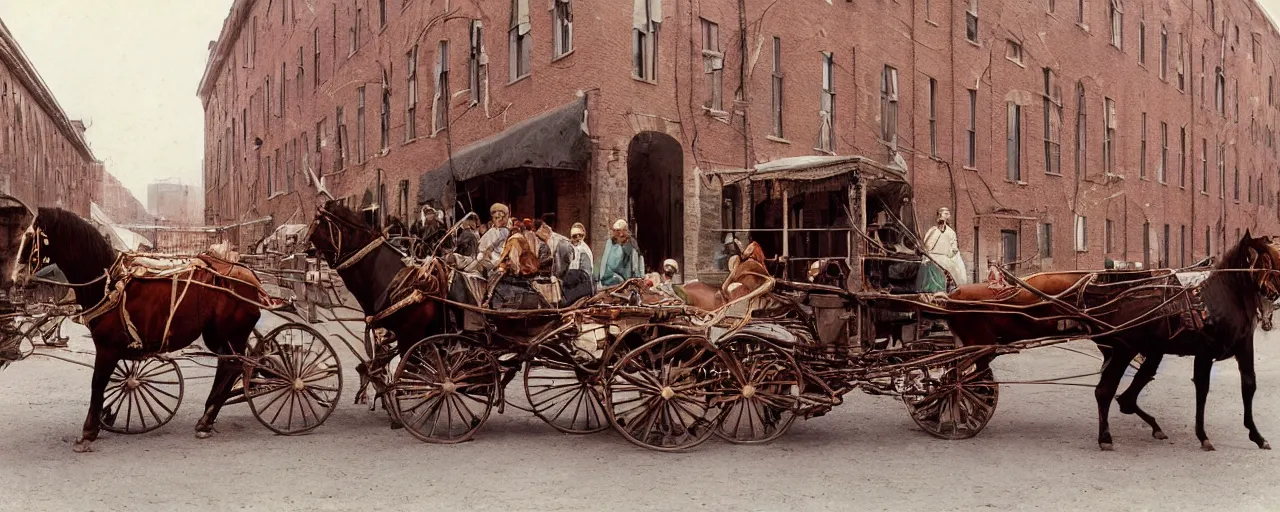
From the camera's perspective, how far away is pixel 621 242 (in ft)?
26.8

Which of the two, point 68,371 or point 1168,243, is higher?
point 1168,243

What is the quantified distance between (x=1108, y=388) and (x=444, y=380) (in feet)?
14.7

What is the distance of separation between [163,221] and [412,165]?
3.55 metres

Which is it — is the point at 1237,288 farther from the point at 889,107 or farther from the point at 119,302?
the point at 889,107

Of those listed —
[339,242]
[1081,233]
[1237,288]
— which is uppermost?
[1081,233]

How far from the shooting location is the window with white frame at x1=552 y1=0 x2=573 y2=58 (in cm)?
966

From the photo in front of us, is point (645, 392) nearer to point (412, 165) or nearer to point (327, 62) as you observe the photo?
point (412, 165)

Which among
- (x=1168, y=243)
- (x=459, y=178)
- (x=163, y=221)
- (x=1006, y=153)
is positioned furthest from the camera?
(x=1168, y=243)

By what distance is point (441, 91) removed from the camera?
11016 mm

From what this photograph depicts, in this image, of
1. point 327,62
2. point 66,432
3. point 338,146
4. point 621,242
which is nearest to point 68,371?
point 66,432

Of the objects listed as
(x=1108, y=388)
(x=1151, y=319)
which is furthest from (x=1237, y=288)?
(x=1108, y=388)

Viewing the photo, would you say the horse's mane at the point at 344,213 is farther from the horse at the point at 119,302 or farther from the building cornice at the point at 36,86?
the building cornice at the point at 36,86

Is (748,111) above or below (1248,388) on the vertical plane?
above

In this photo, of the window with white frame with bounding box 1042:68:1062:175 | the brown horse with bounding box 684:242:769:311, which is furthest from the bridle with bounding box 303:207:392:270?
the window with white frame with bounding box 1042:68:1062:175
